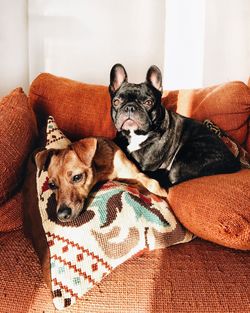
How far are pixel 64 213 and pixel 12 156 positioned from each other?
0.40 metres

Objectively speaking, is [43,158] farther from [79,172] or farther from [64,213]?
[64,213]

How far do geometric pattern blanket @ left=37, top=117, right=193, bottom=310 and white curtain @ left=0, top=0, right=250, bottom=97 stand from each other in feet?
5.59

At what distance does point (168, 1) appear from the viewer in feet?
10.7

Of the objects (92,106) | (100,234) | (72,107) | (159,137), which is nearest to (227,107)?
(159,137)

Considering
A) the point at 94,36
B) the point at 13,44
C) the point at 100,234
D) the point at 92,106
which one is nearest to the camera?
the point at 100,234

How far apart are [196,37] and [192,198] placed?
2.17 metres

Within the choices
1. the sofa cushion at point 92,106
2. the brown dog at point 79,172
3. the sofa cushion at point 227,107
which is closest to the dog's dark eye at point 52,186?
the brown dog at point 79,172

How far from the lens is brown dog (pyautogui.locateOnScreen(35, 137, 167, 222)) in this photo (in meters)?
1.66

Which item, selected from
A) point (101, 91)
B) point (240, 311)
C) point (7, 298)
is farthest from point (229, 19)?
point (7, 298)

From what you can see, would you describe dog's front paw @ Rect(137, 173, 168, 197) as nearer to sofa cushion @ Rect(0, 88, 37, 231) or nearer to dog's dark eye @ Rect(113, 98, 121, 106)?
dog's dark eye @ Rect(113, 98, 121, 106)

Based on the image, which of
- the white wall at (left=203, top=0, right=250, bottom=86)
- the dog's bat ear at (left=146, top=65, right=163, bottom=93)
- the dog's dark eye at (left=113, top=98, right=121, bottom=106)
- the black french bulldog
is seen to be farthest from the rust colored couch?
the white wall at (left=203, top=0, right=250, bottom=86)

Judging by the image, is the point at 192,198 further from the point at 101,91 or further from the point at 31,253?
the point at 101,91

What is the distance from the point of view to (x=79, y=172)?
5.95 ft

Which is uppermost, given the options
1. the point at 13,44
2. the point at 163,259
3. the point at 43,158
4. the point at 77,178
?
the point at 13,44
